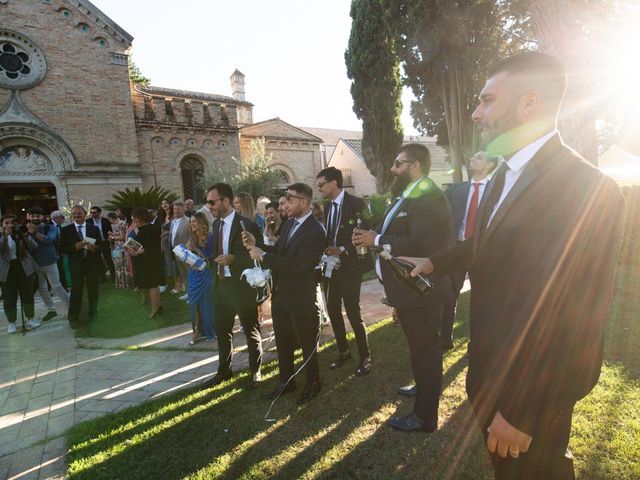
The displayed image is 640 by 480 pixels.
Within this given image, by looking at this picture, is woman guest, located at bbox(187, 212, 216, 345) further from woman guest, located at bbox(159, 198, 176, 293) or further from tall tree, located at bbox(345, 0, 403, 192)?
tall tree, located at bbox(345, 0, 403, 192)

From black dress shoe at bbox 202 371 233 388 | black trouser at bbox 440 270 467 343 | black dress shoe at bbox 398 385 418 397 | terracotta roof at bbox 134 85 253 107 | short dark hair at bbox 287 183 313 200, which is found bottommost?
black dress shoe at bbox 398 385 418 397

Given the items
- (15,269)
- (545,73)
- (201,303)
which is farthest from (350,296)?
(15,269)

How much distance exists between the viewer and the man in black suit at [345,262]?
3992 mm

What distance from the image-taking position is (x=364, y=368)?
13.2 feet

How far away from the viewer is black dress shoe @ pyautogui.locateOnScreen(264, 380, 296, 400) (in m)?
3.67

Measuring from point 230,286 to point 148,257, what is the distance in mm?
3988

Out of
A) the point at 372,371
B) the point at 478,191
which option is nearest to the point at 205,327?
the point at 372,371

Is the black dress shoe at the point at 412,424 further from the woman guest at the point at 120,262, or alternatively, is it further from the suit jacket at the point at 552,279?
the woman guest at the point at 120,262

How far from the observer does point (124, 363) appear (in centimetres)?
508

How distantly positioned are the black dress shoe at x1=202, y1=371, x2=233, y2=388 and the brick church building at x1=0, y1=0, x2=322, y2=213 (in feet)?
57.0

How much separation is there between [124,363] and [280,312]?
3.07m

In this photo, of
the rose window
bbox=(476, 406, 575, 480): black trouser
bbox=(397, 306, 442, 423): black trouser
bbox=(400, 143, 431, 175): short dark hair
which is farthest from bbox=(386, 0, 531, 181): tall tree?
the rose window

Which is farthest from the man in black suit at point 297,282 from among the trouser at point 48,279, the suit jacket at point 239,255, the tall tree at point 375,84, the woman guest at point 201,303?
the tall tree at point 375,84

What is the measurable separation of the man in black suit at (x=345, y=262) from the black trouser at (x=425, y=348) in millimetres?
1190
